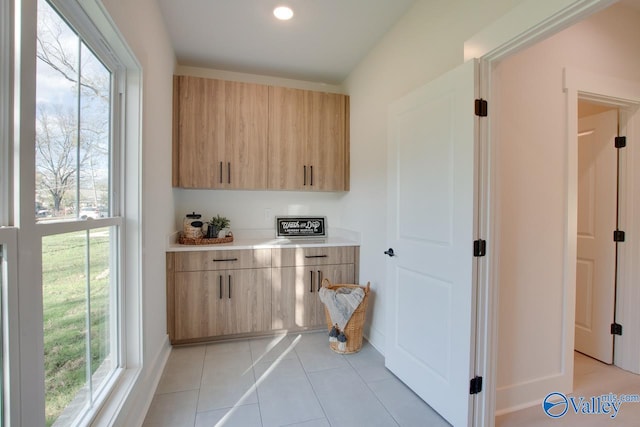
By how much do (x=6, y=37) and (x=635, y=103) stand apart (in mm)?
3464

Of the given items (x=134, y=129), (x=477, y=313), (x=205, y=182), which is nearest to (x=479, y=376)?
(x=477, y=313)

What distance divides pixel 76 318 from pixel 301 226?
2.35 m

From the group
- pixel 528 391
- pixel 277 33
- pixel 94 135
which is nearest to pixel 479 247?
pixel 528 391

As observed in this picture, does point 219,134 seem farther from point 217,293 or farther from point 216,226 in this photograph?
point 217,293

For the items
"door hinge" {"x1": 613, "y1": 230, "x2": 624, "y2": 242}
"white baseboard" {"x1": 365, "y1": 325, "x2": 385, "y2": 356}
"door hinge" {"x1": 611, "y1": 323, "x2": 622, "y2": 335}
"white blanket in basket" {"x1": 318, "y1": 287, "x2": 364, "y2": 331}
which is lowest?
"white baseboard" {"x1": 365, "y1": 325, "x2": 385, "y2": 356}

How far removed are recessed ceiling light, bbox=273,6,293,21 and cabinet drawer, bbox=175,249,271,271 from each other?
1.92 m

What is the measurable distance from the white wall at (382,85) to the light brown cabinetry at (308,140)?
152mm

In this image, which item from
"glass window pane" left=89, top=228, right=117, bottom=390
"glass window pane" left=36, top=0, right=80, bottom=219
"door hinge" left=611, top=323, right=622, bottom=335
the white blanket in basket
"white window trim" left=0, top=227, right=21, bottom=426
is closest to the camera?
"white window trim" left=0, top=227, right=21, bottom=426

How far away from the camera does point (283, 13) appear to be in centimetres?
215

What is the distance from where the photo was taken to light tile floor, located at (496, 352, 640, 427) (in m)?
1.70

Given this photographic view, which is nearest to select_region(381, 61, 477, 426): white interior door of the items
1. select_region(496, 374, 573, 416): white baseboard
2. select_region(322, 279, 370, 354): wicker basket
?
select_region(322, 279, 370, 354): wicker basket

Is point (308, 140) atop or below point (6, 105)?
atop

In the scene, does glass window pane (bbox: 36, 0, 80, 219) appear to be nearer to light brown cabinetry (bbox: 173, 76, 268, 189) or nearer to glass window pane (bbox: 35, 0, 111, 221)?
glass window pane (bbox: 35, 0, 111, 221)

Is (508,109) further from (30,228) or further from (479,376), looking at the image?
(30,228)
